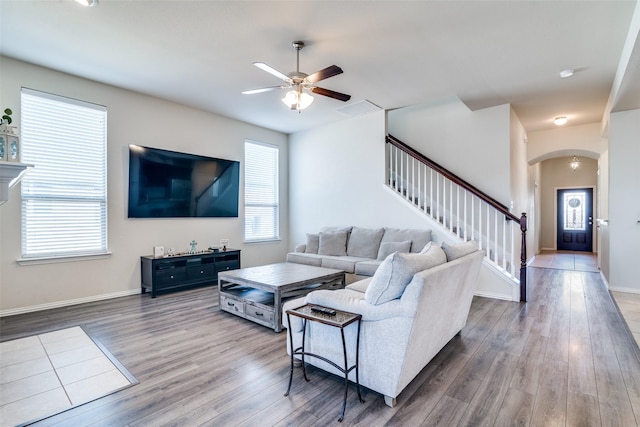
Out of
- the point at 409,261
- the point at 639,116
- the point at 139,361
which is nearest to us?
the point at 409,261

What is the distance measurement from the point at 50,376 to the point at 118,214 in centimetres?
265

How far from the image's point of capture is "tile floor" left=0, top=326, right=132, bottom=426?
2020 millimetres

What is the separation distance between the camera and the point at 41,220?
155 inches

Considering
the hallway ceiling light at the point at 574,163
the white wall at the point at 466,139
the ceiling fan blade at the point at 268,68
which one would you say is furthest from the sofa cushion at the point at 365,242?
the hallway ceiling light at the point at 574,163

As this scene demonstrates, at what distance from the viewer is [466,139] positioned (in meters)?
5.43

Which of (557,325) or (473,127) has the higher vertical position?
(473,127)

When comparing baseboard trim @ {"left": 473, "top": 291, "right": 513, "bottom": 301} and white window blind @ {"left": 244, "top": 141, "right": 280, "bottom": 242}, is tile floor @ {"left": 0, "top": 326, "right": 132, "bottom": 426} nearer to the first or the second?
white window blind @ {"left": 244, "top": 141, "right": 280, "bottom": 242}

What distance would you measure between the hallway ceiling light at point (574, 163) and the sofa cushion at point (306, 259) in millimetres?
9220

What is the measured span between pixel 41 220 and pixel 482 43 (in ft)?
18.3

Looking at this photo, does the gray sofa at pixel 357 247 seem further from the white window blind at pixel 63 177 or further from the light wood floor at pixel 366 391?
the white window blind at pixel 63 177

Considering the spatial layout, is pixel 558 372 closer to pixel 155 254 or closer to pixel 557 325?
pixel 557 325

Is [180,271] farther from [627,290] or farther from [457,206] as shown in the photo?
[627,290]

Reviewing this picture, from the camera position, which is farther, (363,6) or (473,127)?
(473,127)

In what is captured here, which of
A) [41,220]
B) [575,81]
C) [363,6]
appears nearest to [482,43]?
[363,6]
